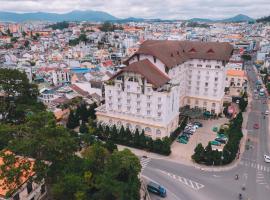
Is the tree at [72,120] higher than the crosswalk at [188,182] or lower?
higher

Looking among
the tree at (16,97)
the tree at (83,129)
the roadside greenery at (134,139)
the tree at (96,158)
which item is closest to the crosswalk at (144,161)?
the roadside greenery at (134,139)

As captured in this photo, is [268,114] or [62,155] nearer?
[62,155]

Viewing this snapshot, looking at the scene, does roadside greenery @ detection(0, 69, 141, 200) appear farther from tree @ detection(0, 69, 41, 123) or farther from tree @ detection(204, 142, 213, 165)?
tree @ detection(204, 142, 213, 165)

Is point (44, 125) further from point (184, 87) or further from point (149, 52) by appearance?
point (184, 87)

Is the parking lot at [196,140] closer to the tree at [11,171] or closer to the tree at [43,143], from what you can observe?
the tree at [43,143]

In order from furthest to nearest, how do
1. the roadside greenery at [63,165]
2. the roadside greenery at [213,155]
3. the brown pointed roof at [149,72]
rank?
1. the brown pointed roof at [149,72]
2. the roadside greenery at [213,155]
3. the roadside greenery at [63,165]

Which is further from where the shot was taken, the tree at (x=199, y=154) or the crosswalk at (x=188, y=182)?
the tree at (x=199, y=154)

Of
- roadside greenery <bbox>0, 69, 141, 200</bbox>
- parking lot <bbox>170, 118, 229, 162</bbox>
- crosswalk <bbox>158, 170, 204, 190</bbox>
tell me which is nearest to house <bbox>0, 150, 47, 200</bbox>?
roadside greenery <bbox>0, 69, 141, 200</bbox>

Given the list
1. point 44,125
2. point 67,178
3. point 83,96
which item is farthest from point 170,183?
point 83,96
